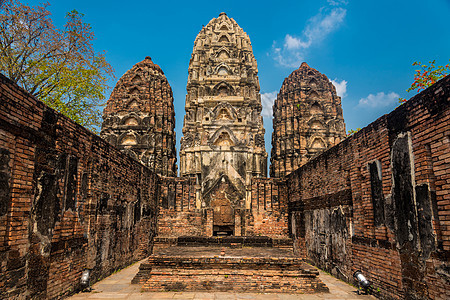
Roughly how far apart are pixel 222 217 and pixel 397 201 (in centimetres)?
1356

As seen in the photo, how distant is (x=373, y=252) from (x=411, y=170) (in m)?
2.72

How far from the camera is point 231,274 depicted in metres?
8.98

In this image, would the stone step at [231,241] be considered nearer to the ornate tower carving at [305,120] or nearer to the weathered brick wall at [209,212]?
the weathered brick wall at [209,212]

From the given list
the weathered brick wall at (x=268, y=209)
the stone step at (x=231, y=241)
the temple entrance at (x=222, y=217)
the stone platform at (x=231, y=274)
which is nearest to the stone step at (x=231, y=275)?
the stone platform at (x=231, y=274)

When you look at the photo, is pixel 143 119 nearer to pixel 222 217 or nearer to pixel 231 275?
pixel 222 217

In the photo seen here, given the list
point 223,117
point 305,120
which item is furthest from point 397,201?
point 305,120

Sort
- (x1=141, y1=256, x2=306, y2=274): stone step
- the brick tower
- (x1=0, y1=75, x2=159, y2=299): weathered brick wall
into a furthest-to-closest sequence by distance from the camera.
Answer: the brick tower, (x1=141, y1=256, x2=306, y2=274): stone step, (x1=0, y1=75, x2=159, y2=299): weathered brick wall

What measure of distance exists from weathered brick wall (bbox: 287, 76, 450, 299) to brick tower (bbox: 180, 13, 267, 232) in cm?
1034

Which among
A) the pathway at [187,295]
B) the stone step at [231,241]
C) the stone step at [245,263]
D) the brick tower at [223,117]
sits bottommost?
the pathway at [187,295]

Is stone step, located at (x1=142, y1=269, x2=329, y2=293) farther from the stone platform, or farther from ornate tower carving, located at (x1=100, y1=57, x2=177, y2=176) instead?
ornate tower carving, located at (x1=100, y1=57, x2=177, y2=176)

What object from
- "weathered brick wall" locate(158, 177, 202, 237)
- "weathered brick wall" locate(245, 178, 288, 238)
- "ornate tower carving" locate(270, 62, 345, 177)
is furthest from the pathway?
"ornate tower carving" locate(270, 62, 345, 177)

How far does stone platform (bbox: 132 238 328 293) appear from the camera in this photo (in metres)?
8.70

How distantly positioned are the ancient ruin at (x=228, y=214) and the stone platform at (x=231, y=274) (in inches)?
1.1

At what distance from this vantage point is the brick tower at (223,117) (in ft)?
71.3
